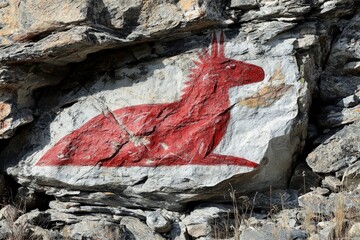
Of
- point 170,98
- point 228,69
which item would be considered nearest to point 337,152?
point 228,69

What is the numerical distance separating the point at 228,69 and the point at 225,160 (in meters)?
0.97

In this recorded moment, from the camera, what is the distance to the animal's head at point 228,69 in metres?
5.82

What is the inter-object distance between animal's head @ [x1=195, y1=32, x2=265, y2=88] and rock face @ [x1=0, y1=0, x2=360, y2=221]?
1cm

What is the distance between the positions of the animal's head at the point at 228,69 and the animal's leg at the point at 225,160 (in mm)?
754

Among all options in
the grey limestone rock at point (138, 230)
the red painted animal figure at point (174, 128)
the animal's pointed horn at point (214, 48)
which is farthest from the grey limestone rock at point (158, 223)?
the animal's pointed horn at point (214, 48)

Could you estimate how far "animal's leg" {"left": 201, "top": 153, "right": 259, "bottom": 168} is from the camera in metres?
5.61

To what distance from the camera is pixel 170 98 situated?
19.3 ft

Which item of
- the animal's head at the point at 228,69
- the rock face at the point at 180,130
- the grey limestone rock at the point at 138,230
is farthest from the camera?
the animal's head at the point at 228,69

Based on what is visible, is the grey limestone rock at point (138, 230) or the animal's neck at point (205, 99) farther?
the animal's neck at point (205, 99)

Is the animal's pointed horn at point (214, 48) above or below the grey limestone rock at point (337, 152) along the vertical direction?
above

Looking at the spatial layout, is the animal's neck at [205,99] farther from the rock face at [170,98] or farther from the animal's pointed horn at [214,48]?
the animal's pointed horn at [214,48]

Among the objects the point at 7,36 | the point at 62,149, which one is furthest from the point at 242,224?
the point at 7,36

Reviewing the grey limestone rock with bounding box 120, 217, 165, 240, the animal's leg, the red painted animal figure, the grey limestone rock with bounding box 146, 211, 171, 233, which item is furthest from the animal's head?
the grey limestone rock with bounding box 120, 217, 165, 240

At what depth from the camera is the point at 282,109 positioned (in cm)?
571
